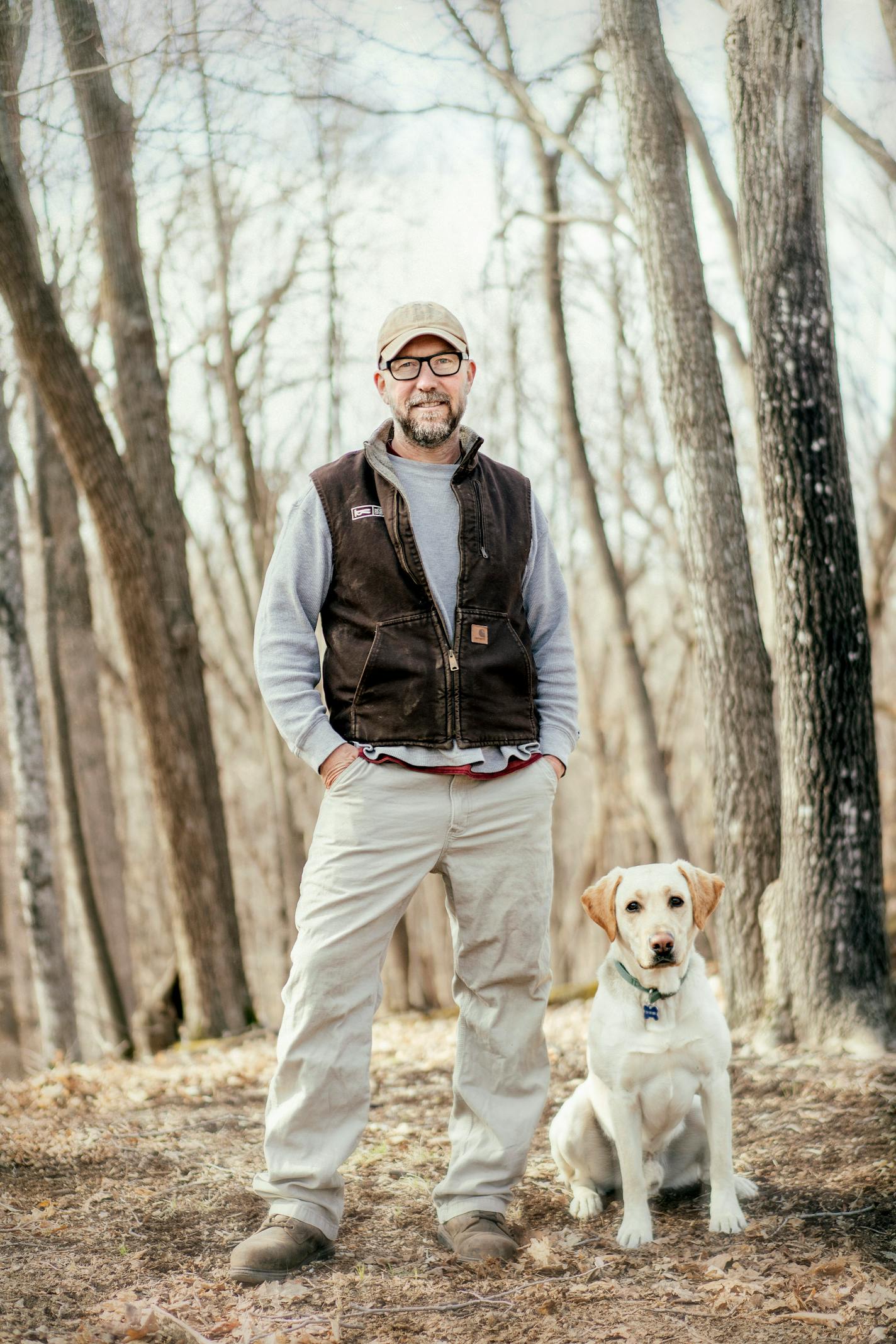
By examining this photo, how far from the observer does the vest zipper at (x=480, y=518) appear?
3.37 m

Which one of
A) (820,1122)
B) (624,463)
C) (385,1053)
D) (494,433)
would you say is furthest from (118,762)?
(820,1122)

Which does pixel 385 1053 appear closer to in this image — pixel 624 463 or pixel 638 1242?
pixel 638 1242

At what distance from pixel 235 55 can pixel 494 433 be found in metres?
10.5

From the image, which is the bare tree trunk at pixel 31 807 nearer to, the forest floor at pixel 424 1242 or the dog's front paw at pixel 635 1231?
the forest floor at pixel 424 1242

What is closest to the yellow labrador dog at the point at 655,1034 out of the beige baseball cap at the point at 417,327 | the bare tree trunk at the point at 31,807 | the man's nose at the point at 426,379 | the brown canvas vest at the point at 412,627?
the brown canvas vest at the point at 412,627

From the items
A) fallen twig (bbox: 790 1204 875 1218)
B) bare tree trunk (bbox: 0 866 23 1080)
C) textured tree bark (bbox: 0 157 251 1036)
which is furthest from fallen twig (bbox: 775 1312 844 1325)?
bare tree trunk (bbox: 0 866 23 1080)

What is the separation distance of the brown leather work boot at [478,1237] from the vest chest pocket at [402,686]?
144cm

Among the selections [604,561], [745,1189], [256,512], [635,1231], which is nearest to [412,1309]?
[635,1231]

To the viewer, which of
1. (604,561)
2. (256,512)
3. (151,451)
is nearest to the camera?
(151,451)

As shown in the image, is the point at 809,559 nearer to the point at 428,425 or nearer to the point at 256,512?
the point at 428,425

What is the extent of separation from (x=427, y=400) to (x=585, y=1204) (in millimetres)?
2574

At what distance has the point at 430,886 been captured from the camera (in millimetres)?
14945

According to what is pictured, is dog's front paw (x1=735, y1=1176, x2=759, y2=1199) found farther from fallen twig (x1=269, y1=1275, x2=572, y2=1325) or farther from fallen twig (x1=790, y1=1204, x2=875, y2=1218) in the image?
fallen twig (x1=269, y1=1275, x2=572, y2=1325)

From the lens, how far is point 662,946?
3.16 metres
